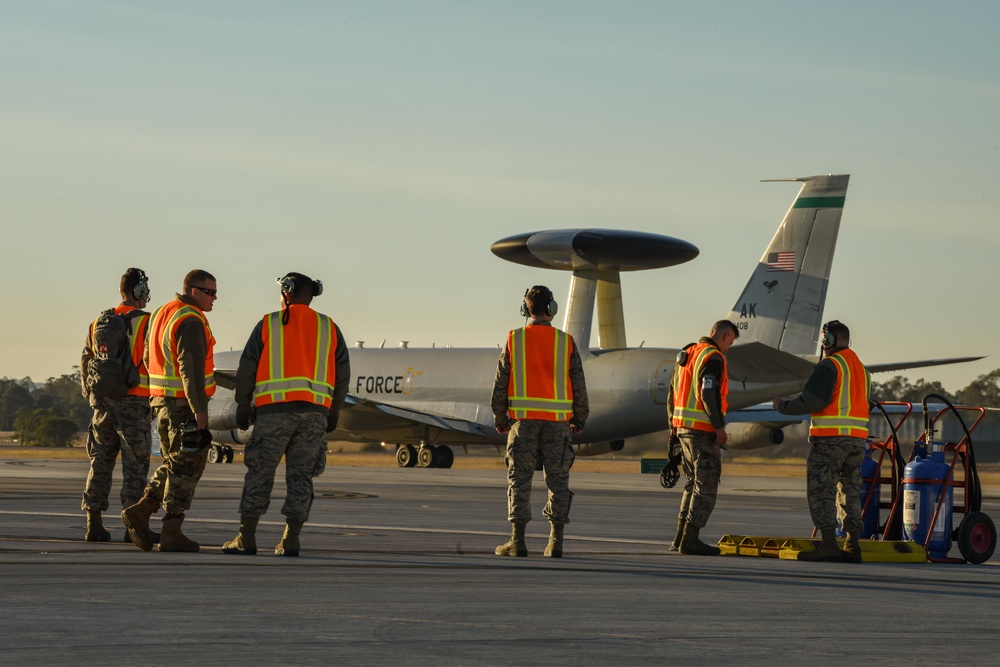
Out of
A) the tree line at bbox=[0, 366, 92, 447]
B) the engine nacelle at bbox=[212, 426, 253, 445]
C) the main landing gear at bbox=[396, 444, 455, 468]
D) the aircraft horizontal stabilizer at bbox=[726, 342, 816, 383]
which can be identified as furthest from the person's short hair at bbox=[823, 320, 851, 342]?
the tree line at bbox=[0, 366, 92, 447]

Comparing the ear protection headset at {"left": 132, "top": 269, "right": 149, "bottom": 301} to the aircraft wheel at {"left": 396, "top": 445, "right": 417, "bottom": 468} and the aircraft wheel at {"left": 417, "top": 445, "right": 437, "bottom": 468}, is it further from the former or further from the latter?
the aircraft wheel at {"left": 396, "top": 445, "right": 417, "bottom": 468}

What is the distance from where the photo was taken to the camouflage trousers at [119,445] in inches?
510

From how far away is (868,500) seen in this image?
14758 millimetres

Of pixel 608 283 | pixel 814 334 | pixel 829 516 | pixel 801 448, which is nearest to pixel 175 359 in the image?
pixel 829 516

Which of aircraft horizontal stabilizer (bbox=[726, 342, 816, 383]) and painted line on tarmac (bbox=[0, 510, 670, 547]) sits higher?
aircraft horizontal stabilizer (bbox=[726, 342, 816, 383])

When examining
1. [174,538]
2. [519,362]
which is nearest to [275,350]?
[174,538]

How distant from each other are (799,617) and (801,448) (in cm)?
6050

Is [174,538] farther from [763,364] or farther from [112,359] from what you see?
[763,364]

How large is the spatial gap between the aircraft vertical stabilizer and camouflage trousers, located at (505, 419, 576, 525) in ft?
93.1

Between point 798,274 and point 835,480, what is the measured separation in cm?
2800

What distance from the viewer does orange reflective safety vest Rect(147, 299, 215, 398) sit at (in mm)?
12352

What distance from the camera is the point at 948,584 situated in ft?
36.7

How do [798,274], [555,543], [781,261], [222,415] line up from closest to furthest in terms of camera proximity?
[555,543], [798,274], [781,261], [222,415]

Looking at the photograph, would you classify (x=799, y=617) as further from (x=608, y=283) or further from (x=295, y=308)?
(x=608, y=283)
